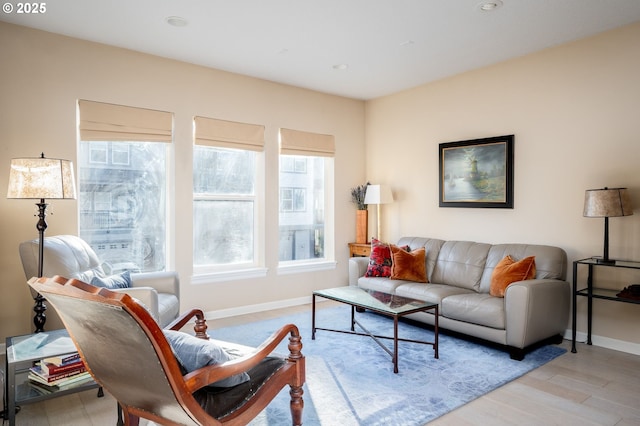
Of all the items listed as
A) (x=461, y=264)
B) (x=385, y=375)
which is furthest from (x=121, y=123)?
(x=461, y=264)

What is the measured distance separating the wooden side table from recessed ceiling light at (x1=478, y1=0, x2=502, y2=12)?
3.08 meters

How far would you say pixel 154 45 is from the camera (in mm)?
3979

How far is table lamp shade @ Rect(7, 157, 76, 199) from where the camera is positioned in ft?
9.49

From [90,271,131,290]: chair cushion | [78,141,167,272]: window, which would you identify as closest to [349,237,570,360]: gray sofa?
[78,141,167,272]: window

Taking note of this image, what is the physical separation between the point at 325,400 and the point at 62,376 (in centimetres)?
155

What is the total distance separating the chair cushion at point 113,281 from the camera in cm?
308

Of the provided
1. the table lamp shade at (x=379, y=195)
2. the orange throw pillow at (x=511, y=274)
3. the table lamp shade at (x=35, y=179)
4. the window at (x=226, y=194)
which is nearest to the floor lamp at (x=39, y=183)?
the table lamp shade at (x=35, y=179)

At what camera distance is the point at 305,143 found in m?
5.41

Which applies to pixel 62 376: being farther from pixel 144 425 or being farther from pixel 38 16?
pixel 38 16

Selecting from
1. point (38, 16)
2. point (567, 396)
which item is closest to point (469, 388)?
point (567, 396)

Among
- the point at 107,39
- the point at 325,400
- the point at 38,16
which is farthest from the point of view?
the point at 107,39

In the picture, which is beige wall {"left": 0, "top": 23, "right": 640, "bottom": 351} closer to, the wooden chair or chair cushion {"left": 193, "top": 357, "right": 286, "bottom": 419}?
the wooden chair

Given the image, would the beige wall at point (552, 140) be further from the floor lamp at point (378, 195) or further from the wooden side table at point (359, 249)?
the wooden side table at point (359, 249)

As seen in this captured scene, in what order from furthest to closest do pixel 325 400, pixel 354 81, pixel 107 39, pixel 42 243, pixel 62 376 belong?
1. pixel 354 81
2. pixel 107 39
3. pixel 42 243
4. pixel 325 400
5. pixel 62 376
